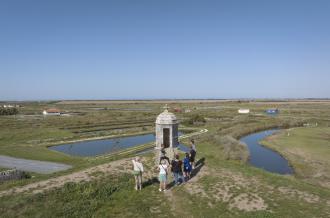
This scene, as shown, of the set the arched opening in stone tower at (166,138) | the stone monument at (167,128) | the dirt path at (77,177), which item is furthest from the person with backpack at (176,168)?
the arched opening in stone tower at (166,138)

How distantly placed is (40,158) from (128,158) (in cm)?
2085

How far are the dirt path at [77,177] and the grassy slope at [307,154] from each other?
17.3m

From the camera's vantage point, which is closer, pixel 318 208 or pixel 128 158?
pixel 318 208

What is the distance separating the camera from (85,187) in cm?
1805

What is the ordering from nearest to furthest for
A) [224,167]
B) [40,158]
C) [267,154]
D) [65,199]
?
[65,199], [224,167], [40,158], [267,154]

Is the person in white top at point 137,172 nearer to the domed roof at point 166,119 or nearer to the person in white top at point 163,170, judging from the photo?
the person in white top at point 163,170

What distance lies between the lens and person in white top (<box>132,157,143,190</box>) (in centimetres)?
1716

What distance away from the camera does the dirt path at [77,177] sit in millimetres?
17438

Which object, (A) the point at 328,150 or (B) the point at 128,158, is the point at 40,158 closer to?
(B) the point at 128,158

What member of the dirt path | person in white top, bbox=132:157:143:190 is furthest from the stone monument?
person in white top, bbox=132:157:143:190

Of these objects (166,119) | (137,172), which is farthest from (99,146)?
(137,172)

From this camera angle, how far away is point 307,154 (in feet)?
130

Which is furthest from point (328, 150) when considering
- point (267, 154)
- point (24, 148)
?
point (24, 148)

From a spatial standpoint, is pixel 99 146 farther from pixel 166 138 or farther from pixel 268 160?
pixel 166 138
